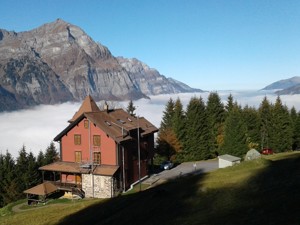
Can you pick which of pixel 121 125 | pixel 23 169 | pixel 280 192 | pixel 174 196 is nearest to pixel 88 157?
pixel 121 125

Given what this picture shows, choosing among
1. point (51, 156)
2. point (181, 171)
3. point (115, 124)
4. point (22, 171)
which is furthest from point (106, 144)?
point (51, 156)

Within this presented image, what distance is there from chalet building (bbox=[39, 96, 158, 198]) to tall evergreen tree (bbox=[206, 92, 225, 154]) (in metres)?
26.4

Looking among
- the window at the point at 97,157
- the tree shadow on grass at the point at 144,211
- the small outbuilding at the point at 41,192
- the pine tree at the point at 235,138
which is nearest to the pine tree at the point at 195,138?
the pine tree at the point at 235,138

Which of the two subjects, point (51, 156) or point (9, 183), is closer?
point (9, 183)

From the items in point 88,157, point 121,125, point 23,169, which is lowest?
point 23,169

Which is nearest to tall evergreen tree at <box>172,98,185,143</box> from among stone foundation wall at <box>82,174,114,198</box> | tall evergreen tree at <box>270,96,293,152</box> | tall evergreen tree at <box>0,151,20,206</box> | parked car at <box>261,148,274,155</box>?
parked car at <box>261,148,274,155</box>

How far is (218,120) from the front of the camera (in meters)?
85.3

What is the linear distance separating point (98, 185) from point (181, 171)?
18.5 meters

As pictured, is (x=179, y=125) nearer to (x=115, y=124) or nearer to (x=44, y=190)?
(x=115, y=124)

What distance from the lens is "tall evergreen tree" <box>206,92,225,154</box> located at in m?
81.4

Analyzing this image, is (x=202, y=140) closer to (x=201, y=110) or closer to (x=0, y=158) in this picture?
(x=201, y=110)

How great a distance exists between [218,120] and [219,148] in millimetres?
8220

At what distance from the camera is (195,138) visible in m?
78.5

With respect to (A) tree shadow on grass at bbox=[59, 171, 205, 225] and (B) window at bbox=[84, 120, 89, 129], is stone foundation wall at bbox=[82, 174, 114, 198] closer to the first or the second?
(B) window at bbox=[84, 120, 89, 129]
